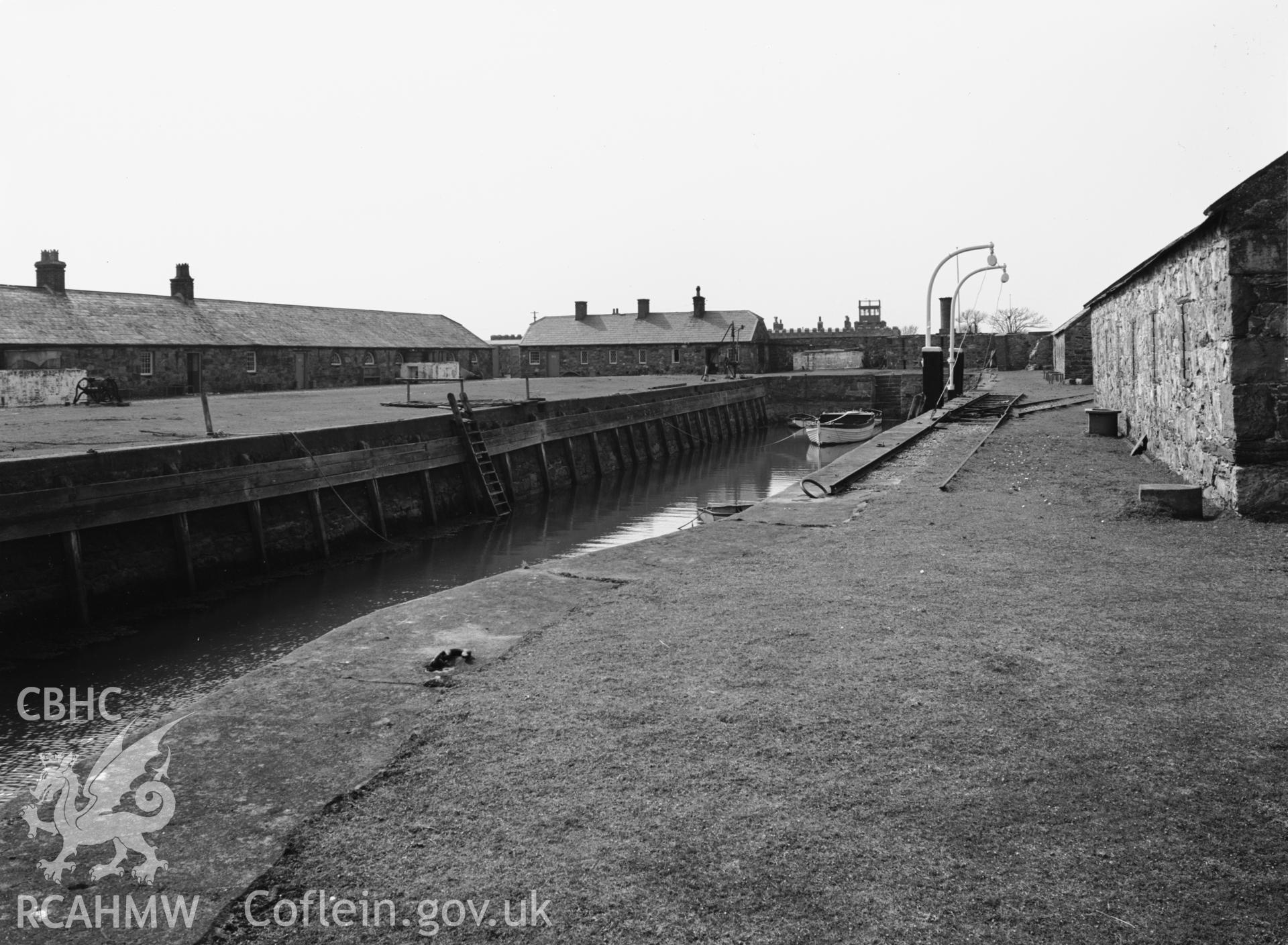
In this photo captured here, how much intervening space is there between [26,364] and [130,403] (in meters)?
7.01

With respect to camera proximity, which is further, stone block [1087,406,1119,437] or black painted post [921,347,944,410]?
black painted post [921,347,944,410]

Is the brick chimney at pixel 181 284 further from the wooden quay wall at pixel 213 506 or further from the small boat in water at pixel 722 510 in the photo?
the small boat in water at pixel 722 510

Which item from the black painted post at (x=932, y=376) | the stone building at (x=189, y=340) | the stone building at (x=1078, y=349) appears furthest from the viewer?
the stone building at (x=1078, y=349)

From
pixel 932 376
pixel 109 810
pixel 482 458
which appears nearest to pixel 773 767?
pixel 109 810

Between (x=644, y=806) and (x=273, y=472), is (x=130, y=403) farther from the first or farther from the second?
(x=644, y=806)

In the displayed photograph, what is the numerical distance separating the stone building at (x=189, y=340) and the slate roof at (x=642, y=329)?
45.5ft

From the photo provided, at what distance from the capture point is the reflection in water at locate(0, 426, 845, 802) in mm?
8742

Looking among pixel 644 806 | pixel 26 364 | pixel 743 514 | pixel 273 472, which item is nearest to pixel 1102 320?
pixel 743 514

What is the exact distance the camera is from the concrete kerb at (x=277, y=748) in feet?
11.8

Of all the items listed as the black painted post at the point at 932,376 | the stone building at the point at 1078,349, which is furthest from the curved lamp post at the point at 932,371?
the stone building at the point at 1078,349

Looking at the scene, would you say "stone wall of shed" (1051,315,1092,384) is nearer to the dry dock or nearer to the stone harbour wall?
the dry dock

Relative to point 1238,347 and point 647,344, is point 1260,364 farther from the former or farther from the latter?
point 647,344

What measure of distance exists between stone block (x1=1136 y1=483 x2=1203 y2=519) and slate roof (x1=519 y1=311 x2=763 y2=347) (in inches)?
2088

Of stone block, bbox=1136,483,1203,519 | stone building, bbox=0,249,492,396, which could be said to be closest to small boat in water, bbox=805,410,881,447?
stone building, bbox=0,249,492,396
